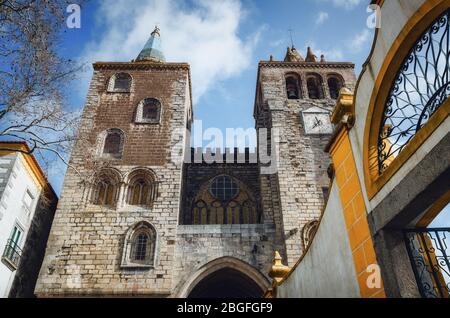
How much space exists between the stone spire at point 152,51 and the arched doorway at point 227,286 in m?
12.9

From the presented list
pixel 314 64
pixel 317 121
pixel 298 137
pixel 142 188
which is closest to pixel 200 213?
pixel 142 188

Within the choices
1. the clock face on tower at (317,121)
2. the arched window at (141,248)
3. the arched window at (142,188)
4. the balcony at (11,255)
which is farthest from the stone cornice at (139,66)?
the balcony at (11,255)

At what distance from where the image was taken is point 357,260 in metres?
3.91

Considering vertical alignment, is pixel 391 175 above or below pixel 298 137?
below

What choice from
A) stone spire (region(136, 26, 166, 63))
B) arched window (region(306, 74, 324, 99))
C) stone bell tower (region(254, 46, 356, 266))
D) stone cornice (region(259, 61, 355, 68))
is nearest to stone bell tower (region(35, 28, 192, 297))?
stone spire (region(136, 26, 166, 63))

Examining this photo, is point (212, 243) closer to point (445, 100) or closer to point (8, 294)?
point (8, 294)

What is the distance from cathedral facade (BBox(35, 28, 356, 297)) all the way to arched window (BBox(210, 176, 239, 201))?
5 cm

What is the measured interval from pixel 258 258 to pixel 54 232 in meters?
7.34

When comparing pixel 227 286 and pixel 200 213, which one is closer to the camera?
pixel 227 286

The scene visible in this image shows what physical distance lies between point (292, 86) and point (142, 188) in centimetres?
983

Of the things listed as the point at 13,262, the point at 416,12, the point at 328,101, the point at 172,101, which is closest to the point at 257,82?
the point at 328,101

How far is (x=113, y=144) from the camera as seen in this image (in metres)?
15.1

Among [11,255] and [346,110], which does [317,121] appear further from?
[11,255]

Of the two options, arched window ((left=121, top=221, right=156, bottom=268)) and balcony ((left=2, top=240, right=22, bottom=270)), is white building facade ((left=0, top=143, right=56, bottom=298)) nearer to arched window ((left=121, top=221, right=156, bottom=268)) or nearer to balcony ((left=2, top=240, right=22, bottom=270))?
balcony ((left=2, top=240, right=22, bottom=270))
